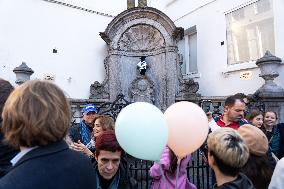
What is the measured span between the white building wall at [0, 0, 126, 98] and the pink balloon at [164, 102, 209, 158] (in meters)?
6.76

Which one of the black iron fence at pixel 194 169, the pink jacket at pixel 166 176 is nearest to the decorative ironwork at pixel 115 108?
the black iron fence at pixel 194 169

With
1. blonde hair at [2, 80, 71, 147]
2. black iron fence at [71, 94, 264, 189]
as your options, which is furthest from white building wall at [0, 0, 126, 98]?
blonde hair at [2, 80, 71, 147]

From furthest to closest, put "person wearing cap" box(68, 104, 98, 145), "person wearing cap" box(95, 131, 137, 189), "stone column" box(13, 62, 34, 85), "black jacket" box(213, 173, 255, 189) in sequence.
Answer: "stone column" box(13, 62, 34, 85)
"person wearing cap" box(68, 104, 98, 145)
"person wearing cap" box(95, 131, 137, 189)
"black jacket" box(213, 173, 255, 189)

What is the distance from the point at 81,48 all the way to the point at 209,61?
4103 millimetres

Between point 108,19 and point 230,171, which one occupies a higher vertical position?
point 108,19

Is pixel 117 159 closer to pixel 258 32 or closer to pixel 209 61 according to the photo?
pixel 258 32

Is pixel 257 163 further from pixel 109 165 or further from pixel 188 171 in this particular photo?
pixel 188 171

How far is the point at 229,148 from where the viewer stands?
2227 mm

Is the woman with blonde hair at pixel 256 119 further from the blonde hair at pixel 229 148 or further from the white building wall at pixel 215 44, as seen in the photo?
the white building wall at pixel 215 44

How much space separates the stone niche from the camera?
1015cm

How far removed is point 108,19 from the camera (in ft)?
37.6

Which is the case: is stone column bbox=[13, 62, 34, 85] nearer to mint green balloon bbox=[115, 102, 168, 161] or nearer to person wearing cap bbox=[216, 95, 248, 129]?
person wearing cap bbox=[216, 95, 248, 129]

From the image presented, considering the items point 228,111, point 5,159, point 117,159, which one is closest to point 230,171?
point 117,159

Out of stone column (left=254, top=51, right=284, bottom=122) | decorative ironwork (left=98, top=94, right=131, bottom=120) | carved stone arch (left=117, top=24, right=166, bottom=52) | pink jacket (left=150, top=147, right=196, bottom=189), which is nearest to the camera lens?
pink jacket (left=150, top=147, right=196, bottom=189)
